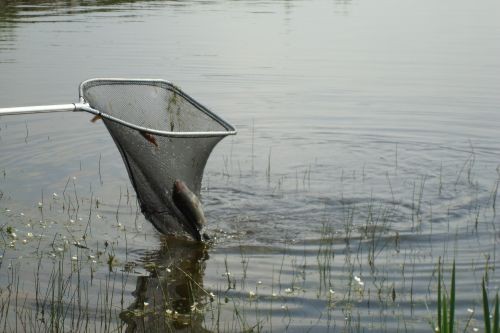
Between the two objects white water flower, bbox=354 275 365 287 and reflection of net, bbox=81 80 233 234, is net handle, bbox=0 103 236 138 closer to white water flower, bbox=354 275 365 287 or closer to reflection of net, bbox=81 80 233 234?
reflection of net, bbox=81 80 233 234

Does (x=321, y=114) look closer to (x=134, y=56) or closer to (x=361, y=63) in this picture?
(x=361, y=63)

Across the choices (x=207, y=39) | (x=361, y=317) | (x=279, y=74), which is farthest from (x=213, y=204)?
(x=207, y=39)

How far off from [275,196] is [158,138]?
2.31 meters

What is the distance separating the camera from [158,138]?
253 inches

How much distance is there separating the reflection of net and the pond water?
0.39 metres

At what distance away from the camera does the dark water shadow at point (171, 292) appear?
5.34m

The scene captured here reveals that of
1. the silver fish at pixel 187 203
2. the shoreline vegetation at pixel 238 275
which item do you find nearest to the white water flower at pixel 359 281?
the shoreline vegetation at pixel 238 275

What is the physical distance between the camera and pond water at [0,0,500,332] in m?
5.62

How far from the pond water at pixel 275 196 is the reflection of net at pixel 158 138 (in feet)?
1.29

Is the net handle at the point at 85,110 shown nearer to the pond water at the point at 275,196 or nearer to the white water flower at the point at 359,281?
the pond water at the point at 275,196

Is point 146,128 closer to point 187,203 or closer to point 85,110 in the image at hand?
point 85,110

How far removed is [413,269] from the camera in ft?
20.6

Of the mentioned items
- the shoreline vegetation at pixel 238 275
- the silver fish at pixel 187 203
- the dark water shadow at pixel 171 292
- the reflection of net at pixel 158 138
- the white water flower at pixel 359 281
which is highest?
the reflection of net at pixel 158 138

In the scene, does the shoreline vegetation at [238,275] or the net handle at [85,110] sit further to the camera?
the net handle at [85,110]
